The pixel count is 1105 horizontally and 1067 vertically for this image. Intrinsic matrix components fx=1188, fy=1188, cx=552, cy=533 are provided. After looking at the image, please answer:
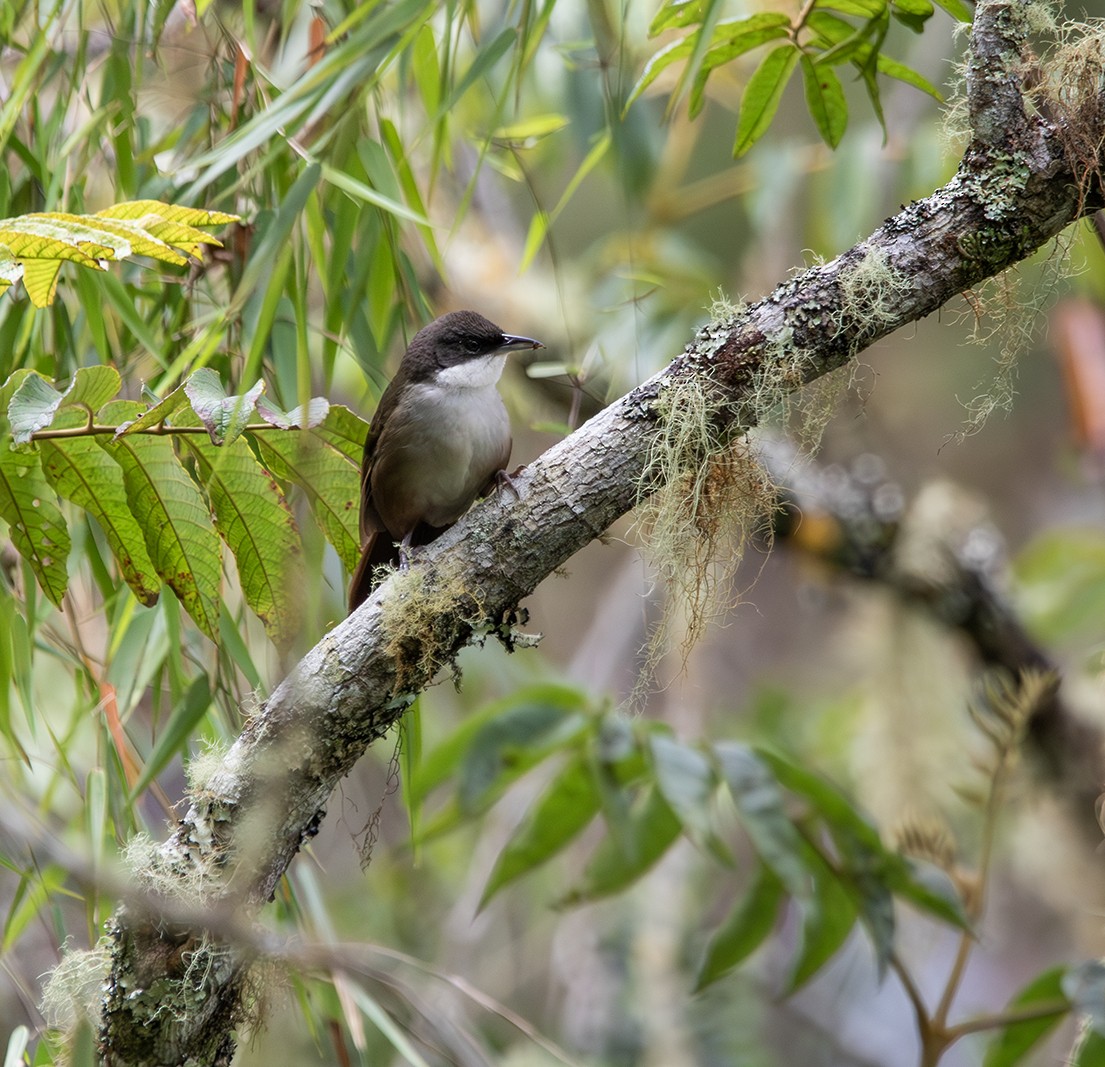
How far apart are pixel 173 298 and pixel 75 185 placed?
0.34m

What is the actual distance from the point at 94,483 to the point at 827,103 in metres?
1.68

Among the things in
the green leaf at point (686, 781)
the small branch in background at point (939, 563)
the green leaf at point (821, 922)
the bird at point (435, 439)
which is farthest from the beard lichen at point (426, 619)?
the small branch in background at point (939, 563)

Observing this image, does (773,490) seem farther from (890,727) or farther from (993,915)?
(993,915)

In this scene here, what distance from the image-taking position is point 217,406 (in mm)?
1850

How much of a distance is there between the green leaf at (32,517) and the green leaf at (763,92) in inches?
60.2

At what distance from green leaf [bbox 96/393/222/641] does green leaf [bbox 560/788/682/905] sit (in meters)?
1.51

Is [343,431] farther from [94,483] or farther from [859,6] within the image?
[859,6]

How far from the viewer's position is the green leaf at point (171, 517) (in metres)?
1.98

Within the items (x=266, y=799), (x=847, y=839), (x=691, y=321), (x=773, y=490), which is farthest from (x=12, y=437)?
(x=691, y=321)

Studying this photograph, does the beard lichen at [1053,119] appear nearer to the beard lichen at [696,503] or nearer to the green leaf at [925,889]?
the beard lichen at [696,503]

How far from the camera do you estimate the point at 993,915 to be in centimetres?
761

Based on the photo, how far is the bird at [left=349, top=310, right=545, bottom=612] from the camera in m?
3.03

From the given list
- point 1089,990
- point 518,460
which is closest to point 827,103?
point 1089,990

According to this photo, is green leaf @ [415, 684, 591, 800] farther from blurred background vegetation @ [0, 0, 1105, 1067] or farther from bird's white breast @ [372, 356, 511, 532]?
bird's white breast @ [372, 356, 511, 532]
